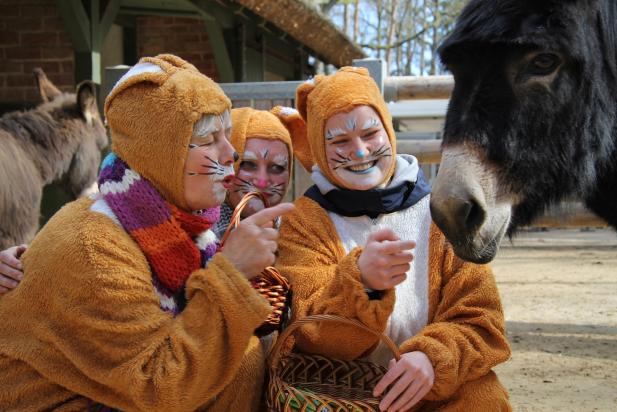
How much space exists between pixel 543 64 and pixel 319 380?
1.11 metres

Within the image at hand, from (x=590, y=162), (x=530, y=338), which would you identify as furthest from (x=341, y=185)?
(x=530, y=338)

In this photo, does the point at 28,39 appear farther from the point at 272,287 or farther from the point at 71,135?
the point at 272,287

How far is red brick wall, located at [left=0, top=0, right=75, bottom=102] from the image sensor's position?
25.9 ft

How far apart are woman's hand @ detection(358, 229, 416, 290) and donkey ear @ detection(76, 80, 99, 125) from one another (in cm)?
418

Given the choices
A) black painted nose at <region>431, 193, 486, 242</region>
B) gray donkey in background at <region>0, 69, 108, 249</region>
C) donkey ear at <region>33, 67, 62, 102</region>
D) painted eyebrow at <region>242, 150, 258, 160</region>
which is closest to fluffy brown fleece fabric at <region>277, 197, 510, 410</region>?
black painted nose at <region>431, 193, 486, 242</region>

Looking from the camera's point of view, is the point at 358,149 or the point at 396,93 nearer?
the point at 358,149

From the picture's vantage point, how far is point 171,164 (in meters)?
1.80

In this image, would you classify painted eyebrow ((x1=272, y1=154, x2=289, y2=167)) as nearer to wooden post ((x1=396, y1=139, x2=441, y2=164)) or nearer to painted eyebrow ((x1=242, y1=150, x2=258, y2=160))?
painted eyebrow ((x1=242, y1=150, x2=258, y2=160))

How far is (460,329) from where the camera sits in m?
1.89

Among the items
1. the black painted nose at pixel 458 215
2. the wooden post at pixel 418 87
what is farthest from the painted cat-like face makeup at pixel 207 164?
the wooden post at pixel 418 87

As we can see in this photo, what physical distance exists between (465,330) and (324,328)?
413mm

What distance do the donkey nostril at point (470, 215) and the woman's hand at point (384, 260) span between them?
0.47ft

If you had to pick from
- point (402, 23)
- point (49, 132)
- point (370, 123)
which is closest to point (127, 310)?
point (370, 123)

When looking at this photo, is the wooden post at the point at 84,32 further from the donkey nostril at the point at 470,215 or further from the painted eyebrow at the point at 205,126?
the donkey nostril at the point at 470,215
